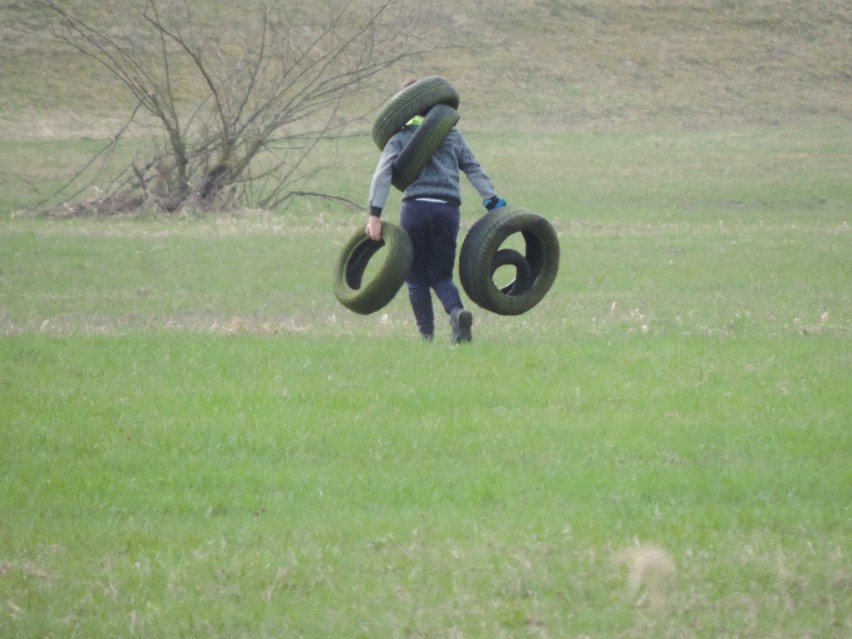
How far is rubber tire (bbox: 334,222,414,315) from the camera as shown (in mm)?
10305

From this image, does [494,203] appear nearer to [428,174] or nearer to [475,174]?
[475,174]

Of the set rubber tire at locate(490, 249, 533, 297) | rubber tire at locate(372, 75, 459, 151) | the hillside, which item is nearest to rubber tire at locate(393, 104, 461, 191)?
rubber tire at locate(372, 75, 459, 151)

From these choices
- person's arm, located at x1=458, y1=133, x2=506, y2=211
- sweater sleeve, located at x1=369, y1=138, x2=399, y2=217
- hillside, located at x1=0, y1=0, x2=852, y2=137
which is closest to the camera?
sweater sleeve, located at x1=369, y1=138, x2=399, y2=217

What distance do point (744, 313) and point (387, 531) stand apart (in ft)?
26.3

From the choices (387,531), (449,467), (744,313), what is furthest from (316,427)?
(744,313)

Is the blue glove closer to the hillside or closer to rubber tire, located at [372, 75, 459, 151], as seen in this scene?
rubber tire, located at [372, 75, 459, 151]

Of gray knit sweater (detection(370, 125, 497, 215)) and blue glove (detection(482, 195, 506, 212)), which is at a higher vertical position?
gray knit sweater (detection(370, 125, 497, 215))

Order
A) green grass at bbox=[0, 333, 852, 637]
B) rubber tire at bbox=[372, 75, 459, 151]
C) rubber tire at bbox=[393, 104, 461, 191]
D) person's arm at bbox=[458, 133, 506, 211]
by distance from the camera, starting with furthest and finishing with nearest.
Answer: person's arm at bbox=[458, 133, 506, 211]
rubber tire at bbox=[372, 75, 459, 151]
rubber tire at bbox=[393, 104, 461, 191]
green grass at bbox=[0, 333, 852, 637]

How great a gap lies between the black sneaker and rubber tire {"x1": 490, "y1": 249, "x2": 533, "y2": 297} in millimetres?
572

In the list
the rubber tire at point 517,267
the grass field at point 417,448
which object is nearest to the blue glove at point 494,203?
the rubber tire at point 517,267

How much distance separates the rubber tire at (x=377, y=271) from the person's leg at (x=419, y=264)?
0.41 feet

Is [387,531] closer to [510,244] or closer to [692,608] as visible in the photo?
[692,608]

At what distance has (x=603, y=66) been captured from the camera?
59.3m

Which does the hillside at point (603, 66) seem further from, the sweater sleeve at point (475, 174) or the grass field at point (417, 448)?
the sweater sleeve at point (475, 174)
